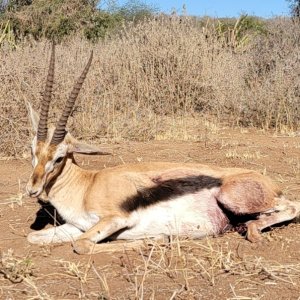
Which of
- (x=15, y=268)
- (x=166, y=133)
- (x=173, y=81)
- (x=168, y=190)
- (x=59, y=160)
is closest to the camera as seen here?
(x=15, y=268)

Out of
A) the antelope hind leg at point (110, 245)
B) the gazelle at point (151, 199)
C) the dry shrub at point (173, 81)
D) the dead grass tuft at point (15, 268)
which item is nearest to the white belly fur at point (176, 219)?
the gazelle at point (151, 199)

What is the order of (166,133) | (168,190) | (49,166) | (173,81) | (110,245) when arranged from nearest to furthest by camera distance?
(110,245), (49,166), (168,190), (166,133), (173,81)

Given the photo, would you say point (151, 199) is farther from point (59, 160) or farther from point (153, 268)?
point (153, 268)

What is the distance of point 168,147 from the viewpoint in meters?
10.8

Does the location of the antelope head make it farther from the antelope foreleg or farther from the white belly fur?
the white belly fur

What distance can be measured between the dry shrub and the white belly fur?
607 cm

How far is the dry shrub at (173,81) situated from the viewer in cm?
1217

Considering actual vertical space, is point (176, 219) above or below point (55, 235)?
above

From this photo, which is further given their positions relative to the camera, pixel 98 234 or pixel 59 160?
pixel 59 160

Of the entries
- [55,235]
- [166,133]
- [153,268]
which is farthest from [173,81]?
[153,268]

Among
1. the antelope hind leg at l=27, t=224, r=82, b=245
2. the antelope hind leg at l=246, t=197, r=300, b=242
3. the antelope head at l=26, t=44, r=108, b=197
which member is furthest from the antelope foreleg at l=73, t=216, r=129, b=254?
the antelope hind leg at l=246, t=197, r=300, b=242

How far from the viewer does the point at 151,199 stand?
18.1 ft

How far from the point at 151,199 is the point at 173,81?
373 inches

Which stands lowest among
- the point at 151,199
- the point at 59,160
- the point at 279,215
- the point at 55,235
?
the point at 55,235
